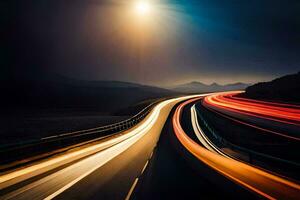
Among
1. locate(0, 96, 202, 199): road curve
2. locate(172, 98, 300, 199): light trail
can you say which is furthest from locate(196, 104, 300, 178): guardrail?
locate(0, 96, 202, 199): road curve

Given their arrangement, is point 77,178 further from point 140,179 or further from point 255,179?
point 255,179

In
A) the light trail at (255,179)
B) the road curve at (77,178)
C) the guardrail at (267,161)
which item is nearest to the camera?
the road curve at (77,178)

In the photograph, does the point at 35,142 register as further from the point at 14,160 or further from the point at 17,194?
the point at 17,194

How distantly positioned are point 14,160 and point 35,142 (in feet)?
8.56

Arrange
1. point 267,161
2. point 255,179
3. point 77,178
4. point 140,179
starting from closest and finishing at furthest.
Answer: point 255,179 → point 77,178 → point 140,179 → point 267,161

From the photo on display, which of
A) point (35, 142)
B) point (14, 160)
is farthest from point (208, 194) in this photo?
point (35, 142)

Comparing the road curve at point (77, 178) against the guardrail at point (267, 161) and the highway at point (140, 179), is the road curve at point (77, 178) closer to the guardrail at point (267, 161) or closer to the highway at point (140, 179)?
the highway at point (140, 179)

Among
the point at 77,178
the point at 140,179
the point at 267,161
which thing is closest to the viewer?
the point at 77,178

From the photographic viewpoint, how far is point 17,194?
979 cm

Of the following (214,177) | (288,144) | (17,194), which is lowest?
(288,144)

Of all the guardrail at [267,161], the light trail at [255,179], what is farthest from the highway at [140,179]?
the guardrail at [267,161]

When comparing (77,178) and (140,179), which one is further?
(140,179)

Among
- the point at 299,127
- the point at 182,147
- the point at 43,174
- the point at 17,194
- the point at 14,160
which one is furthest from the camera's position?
the point at 299,127

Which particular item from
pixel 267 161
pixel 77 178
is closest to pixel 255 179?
pixel 77 178
